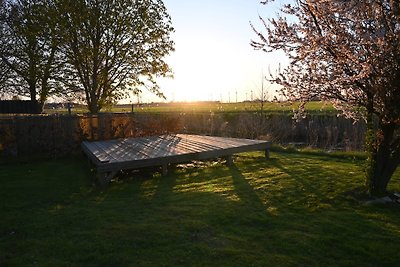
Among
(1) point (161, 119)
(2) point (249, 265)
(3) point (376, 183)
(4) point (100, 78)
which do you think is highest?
(4) point (100, 78)

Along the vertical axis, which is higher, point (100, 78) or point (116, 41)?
point (116, 41)

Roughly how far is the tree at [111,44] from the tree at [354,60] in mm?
10162

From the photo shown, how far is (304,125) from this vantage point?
2209cm

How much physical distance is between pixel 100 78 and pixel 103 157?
810 centimetres

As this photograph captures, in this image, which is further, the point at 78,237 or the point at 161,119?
the point at 161,119

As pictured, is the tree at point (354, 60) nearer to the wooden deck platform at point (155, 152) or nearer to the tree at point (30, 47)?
the wooden deck platform at point (155, 152)

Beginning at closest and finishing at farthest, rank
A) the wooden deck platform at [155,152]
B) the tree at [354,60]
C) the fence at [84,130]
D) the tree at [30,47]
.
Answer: the tree at [354,60]
the wooden deck platform at [155,152]
the fence at [84,130]
the tree at [30,47]

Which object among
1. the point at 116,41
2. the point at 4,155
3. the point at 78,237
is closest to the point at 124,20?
the point at 116,41

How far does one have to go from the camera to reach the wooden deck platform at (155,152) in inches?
311

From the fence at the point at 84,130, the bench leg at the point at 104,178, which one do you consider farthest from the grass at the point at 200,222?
the fence at the point at 84,130

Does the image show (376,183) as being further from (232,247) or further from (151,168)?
(151,168)

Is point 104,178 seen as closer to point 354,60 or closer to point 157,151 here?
point 157,151

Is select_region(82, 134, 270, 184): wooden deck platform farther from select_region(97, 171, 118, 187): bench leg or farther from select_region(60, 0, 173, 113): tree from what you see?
select_region(60, 0, 173, 113): tree

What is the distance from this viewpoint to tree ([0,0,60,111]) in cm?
1489
